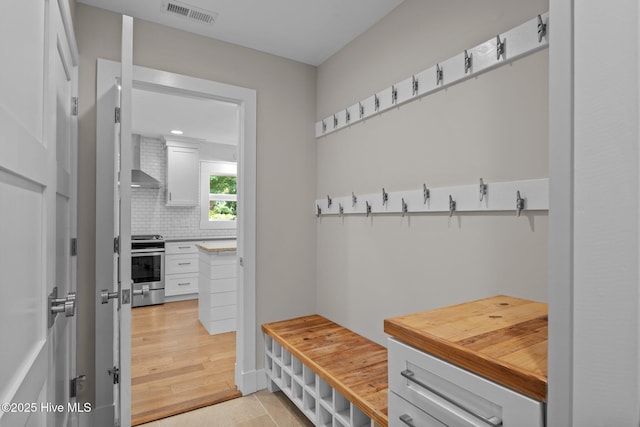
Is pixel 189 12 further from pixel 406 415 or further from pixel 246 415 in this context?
pixel 246 415

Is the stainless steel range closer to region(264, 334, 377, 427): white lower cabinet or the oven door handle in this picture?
the oven door handle

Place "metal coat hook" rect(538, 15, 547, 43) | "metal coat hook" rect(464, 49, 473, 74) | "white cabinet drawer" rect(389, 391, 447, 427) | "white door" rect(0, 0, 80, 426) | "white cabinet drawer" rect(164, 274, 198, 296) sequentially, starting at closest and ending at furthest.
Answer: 1. "white door" rect(0, 0, 80, 426)
2. "white cabinet drawer" rect(389, 391, 447, 427)
3. "metal coat hook" rect(538, 15, 547, 43)
4. "metal coat hook" rect(464, 49, 473, 74)
5. "white cabinet drawer" rect(164, 274, 198, 296)

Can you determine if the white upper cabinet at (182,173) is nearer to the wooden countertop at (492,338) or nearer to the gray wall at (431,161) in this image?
the gray wall at (431,161)

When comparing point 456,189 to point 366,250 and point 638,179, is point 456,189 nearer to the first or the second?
point 366,250

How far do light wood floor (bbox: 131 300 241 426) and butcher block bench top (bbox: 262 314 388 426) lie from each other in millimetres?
596

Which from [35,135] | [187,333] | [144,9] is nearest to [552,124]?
[35,135]

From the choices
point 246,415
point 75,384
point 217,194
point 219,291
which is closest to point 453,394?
point 246,415

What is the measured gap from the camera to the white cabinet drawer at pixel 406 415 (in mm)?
1046

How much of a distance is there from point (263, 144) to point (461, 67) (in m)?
1.48

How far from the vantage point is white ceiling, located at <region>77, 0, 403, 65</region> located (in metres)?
2.05

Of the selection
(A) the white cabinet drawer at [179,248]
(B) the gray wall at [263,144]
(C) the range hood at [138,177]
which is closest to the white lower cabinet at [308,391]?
(B) the gray wall at [263,144]

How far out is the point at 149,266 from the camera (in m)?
4.90

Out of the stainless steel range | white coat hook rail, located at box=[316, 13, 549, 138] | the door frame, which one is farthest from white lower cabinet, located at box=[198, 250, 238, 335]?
white coat hook rail, located at box=[316, 13, 549, 138]

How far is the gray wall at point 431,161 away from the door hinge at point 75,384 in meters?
1.62
